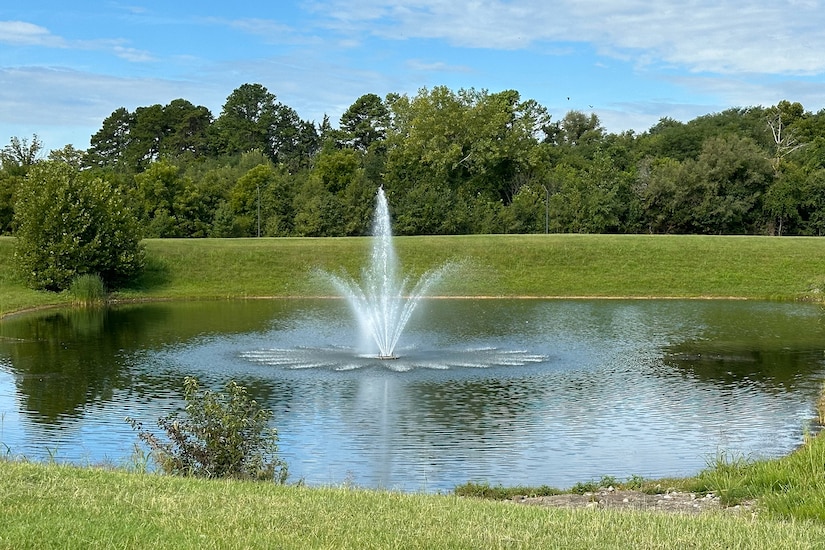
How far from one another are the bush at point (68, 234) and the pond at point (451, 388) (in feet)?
21.7

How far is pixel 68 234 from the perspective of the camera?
45.2 meters

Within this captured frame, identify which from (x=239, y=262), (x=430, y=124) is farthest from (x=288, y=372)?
(x=430, y=124)

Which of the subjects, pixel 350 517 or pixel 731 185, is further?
pixel 731 185

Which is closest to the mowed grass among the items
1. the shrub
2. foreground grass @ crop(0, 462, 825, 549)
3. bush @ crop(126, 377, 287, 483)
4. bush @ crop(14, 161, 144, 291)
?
bush @ crop(14, 161, 144, 291)

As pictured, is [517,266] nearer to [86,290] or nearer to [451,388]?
[86,290]

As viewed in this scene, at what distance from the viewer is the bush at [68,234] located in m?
44.7

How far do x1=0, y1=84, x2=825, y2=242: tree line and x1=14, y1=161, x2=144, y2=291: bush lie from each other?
1279 cm

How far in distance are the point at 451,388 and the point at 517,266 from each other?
29.4 meters

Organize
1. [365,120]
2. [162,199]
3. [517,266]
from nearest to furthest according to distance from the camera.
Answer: [517,266], [162,199], [365,120]

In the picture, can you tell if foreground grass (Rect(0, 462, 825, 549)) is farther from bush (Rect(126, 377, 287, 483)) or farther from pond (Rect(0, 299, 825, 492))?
pond (Rect(0, 299, 825, 492))

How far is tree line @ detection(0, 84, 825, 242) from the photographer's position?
70438 mm

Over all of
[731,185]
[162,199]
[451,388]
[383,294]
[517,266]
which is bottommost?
[451,388]

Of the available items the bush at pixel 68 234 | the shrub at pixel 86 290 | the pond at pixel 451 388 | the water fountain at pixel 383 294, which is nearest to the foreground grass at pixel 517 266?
the shrub at pixel 86 290

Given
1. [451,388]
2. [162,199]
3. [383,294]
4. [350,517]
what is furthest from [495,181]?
[350,517]
